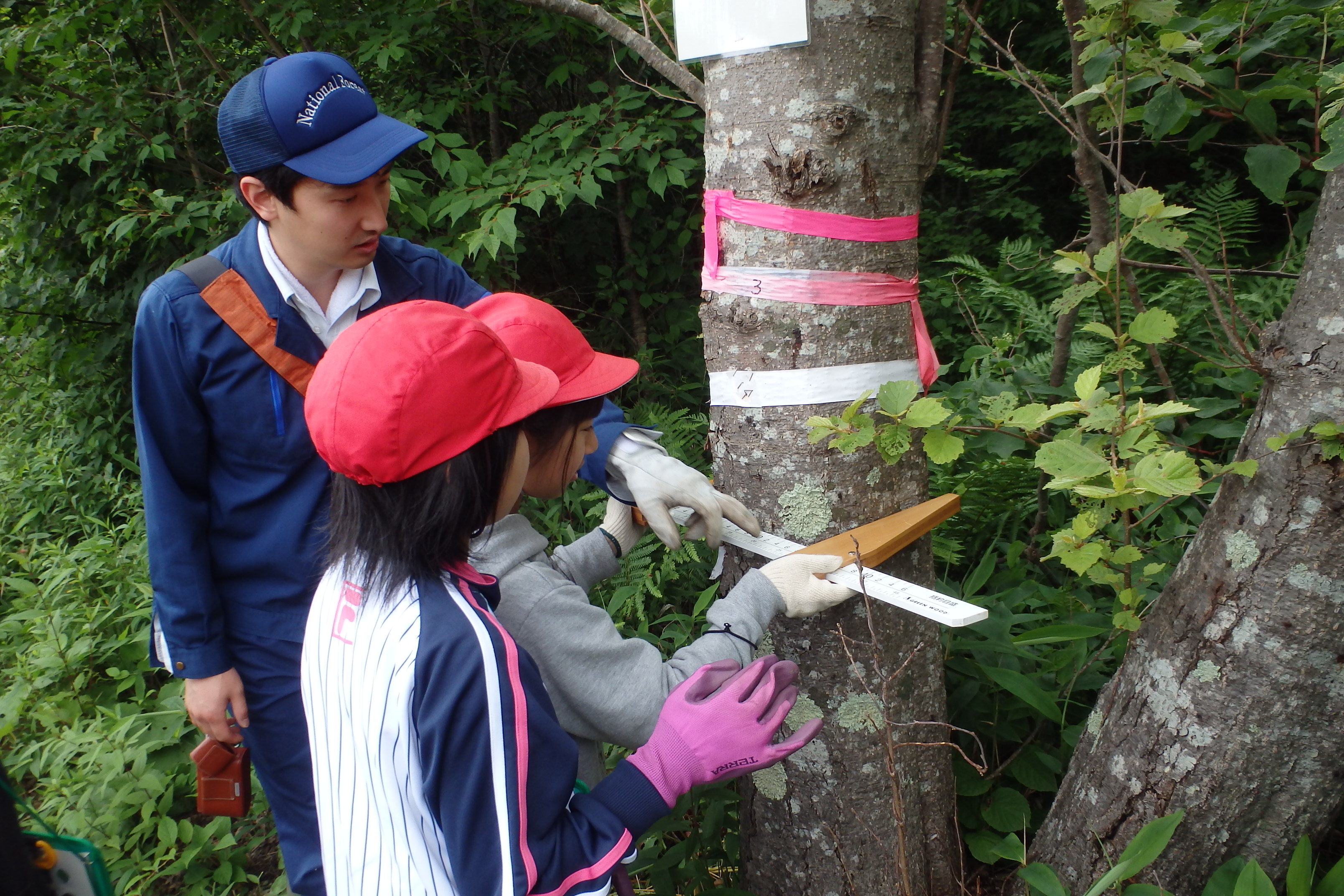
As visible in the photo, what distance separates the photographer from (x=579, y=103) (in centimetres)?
413

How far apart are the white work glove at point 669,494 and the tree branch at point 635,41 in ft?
2.33

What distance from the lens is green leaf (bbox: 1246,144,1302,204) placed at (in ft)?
5.20

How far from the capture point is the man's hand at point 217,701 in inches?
66.6

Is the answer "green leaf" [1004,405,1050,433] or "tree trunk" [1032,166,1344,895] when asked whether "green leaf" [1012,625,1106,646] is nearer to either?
"tree trunk" [1032,166,1344,895]

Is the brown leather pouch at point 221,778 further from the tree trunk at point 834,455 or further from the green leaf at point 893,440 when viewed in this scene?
the green leaf at point 893,440

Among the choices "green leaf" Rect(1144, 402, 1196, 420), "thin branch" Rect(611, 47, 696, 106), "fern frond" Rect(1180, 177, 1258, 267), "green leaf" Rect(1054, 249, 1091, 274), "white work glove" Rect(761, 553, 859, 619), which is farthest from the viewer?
"fern frond" Rect(1180, 177, 1258, 267)

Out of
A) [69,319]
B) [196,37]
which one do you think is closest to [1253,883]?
[196,37]

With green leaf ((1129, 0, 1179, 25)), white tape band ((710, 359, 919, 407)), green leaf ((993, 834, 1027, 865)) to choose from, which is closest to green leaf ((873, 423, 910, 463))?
white tape band ((710, 359, 919, 407))

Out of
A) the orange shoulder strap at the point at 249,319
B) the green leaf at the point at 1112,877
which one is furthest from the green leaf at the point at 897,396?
the orange shoulder strap at the point at 249,319

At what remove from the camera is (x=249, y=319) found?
64.1 inches

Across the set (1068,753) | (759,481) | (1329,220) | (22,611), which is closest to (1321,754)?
(1068,753)

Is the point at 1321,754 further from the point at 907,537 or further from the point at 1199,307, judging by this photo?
the point at 1199,307

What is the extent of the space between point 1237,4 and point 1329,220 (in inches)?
25.5

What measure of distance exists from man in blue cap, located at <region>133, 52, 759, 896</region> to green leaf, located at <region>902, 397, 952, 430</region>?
1.25 feet
